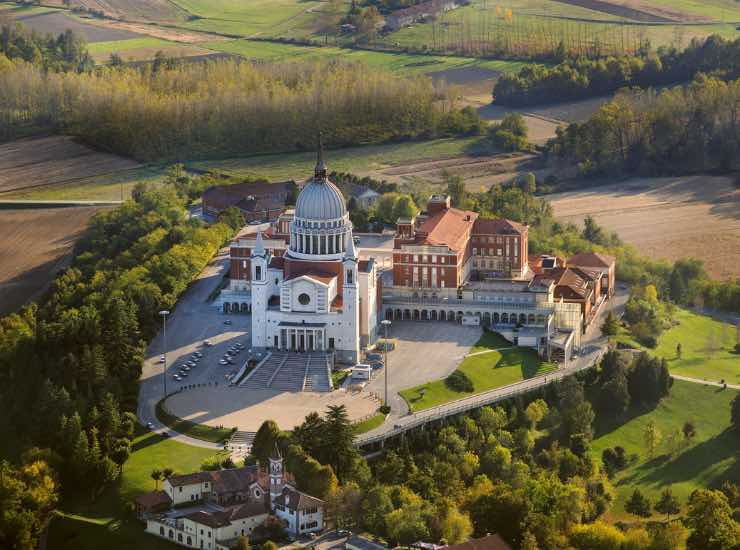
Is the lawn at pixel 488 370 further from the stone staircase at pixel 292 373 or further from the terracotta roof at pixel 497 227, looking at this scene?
the terracotta roof at pixel 497 227

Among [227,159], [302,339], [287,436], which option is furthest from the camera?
[227,159]

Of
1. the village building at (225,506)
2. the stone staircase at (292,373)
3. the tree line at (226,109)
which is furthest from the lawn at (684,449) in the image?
the tree line at (226,109)

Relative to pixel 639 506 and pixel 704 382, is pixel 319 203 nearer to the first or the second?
pixel 704 382

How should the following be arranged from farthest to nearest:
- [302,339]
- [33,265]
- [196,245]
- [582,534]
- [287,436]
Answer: [33,265], [196,245], [302,339], [287,436], [582,534]

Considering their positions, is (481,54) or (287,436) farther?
(481,54)

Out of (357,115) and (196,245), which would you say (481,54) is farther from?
(196,245)

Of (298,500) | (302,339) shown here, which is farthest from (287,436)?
(302,339)

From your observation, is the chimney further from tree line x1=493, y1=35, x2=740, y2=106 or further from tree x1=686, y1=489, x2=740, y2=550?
tree line x1=493, y1=35, x2=740, y2=106

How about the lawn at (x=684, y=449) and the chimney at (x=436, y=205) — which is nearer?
the lawn at (x=684, y=449)
